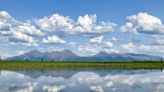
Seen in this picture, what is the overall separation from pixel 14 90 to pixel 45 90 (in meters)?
3.52

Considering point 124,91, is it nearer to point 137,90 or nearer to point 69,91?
point 137,90

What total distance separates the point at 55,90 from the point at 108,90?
19.5 feet

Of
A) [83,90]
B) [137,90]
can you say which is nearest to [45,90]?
[83,90]

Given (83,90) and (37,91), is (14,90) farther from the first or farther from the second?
(83,90)

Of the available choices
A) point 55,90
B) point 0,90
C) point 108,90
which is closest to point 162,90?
point 108,90

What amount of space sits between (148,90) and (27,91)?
13.6 meters

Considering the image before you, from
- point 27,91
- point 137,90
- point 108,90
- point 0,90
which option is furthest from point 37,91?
point 137,90

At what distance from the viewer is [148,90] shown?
149 feet

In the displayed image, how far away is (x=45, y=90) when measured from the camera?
4500cm

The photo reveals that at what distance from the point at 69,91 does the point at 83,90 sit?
1.93m

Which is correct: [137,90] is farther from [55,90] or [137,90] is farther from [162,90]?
[55,90]

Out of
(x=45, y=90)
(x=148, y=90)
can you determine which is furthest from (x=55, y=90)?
(x=148, y=90)

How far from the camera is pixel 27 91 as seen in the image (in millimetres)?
43969

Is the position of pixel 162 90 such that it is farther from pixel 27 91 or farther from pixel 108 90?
pixel 27 91
